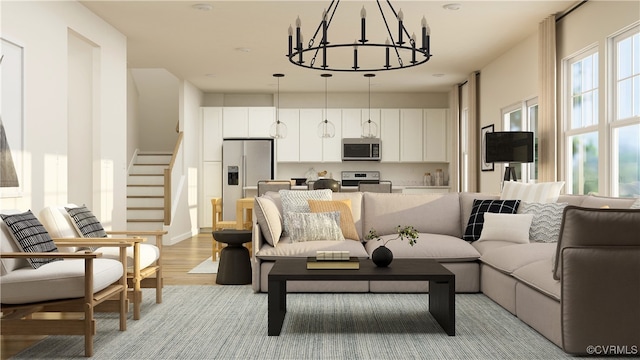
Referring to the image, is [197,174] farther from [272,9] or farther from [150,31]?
[272,9]

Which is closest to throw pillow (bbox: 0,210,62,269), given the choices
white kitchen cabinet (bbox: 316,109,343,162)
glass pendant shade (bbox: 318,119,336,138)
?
glass pendant shade (bbox: 318,119,336,138)

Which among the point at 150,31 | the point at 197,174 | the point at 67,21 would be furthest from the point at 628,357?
the point at 197,174

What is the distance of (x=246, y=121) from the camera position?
1101 cm

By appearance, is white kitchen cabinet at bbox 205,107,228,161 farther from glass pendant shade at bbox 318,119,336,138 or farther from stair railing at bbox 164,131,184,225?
glass pendant shade at bbox 318,119,336,138

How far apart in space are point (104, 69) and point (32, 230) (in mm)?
3395

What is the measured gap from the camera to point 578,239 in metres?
3.07

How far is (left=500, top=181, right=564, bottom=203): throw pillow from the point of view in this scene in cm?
506

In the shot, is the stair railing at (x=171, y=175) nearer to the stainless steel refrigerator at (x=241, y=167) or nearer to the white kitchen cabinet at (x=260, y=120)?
the stainless steel refrigerator at (x=241, y=167)

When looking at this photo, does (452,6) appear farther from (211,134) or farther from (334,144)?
(211,134)

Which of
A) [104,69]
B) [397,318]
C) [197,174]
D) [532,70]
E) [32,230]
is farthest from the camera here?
[197,174]

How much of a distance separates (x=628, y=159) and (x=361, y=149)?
6266 mm

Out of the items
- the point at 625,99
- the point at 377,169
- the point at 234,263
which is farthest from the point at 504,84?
the point at 234,263

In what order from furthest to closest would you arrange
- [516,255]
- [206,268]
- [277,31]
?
[277,31], [206,268], [516,255]

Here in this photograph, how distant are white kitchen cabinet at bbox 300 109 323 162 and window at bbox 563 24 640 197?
222 inches
